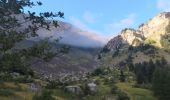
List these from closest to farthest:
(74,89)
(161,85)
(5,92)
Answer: (5,92) → (74,89) → (161,85)

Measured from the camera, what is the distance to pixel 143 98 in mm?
186500

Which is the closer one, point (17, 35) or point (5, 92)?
point (17, 35)

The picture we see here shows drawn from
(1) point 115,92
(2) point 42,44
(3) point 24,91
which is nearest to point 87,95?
(1) point 115,92

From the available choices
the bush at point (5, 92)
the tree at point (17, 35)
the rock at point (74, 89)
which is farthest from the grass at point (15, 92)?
the tree at point (17, 35)

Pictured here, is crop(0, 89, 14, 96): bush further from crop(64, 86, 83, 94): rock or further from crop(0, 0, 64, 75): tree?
crop(0, 0, 64, 75): tree

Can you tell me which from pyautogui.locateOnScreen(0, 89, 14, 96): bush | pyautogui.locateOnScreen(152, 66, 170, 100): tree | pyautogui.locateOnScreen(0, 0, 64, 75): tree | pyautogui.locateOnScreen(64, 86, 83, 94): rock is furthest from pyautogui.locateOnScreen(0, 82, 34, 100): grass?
pyautogui.locateOnScreen(0, 0, 64, 75): tree

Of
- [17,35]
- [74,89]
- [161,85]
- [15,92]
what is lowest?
[15,92]

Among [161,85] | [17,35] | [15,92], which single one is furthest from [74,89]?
[17,35]

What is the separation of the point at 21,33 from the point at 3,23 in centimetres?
190

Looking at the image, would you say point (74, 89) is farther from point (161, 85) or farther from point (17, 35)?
point (17, 35)

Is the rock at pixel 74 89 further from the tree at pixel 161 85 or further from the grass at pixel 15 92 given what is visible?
the grass at pixel 15 92

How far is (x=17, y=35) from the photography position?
3981cm

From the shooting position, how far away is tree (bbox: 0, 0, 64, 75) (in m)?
38.6

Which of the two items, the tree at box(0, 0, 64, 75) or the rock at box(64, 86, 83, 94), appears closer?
the tree at box(0, 0, 64, 75)
